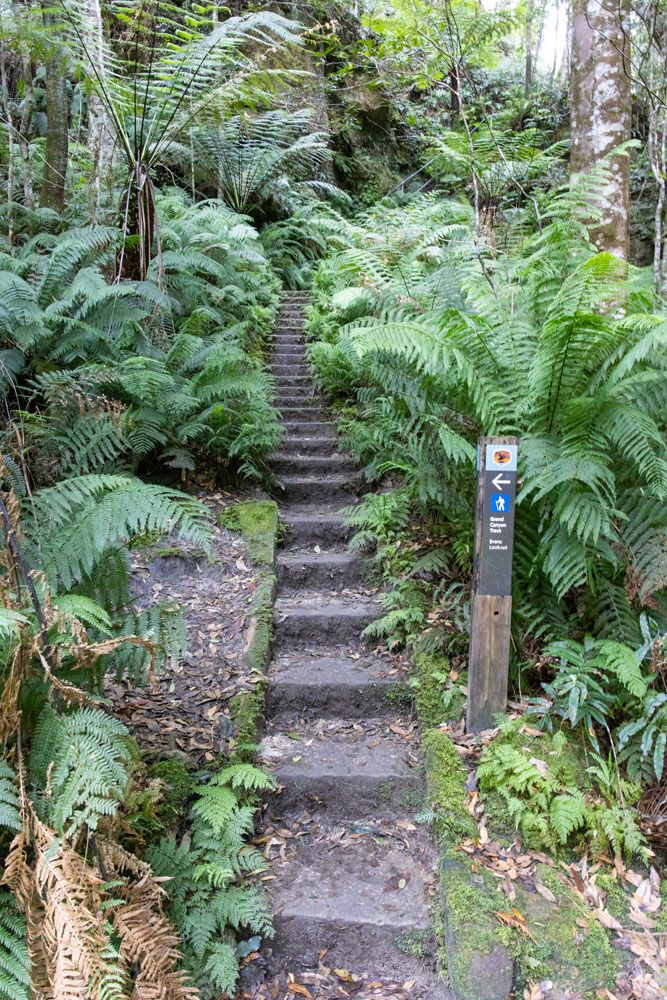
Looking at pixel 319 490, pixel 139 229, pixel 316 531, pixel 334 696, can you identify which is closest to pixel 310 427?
pixel 319 490

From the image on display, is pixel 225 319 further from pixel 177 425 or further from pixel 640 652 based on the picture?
pixel 640 652

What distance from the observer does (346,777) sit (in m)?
2.96

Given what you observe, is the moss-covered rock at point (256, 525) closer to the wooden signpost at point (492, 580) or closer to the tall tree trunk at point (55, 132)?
the wooden signpost at point (492, 580)

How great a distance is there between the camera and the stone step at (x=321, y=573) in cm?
431

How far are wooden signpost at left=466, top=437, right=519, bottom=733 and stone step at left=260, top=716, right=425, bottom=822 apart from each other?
0.45m

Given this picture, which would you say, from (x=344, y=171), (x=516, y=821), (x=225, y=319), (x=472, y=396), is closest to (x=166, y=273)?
(x=225, y=319)

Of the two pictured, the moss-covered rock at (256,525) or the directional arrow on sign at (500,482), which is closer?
the directional arrow on sign at (500,482)

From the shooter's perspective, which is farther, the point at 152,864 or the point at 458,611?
the point at 458,611

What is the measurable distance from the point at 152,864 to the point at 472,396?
2381 mm

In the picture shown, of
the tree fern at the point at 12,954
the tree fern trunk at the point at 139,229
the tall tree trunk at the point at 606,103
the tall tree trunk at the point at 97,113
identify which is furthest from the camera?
the tree fern trunk at the point at 139,229

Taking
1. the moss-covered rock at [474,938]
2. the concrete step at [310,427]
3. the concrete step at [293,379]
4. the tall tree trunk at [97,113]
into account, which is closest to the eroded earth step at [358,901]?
the moss-covered rock at [474,938]

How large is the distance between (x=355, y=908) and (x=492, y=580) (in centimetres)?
144

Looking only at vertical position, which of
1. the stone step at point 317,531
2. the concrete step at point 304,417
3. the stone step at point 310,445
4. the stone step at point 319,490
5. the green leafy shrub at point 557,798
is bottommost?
the green leafy shrub at point 557,798

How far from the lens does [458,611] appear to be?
3477 mm
